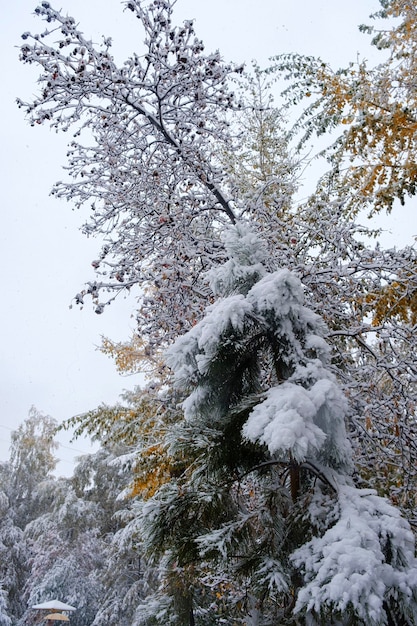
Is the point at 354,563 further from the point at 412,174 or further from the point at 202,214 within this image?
the point at 412,174

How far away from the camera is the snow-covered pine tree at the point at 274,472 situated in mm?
1832


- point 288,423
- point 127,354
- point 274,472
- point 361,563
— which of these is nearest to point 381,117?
point 274,472

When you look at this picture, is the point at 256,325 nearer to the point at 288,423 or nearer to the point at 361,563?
the point at 288,423

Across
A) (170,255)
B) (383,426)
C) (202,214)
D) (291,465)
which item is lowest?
A: (291,465)

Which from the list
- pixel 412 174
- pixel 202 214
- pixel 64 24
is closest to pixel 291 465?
pixel 202 214

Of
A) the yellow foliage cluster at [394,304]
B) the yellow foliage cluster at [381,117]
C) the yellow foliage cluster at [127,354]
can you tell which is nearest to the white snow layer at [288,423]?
the yellow foliage cluster at [394,304]

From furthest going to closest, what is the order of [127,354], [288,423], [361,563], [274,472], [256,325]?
A: [127,354], [274,472], [256,325], [288,423], [361,563]

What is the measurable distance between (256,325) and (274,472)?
0.92 metres

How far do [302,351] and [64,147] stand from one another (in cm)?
305

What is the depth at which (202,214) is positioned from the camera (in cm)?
447

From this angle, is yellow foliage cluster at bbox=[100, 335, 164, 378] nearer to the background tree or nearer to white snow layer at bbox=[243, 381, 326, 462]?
the background tree

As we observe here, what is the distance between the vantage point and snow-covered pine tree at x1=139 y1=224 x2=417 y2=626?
1832 mm

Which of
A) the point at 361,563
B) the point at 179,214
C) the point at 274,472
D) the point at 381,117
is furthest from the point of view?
the point at 381,117

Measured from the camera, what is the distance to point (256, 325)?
8.57ft
